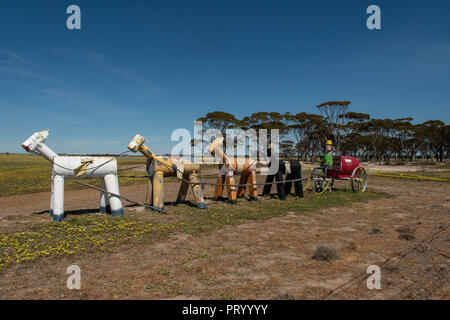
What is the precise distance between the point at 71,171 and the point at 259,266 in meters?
6.31

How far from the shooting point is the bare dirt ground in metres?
3.62

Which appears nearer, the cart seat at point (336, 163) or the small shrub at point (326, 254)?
the small shrub at point (326, 254)

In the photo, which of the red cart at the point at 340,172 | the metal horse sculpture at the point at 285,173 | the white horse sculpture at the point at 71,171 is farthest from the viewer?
the red cart at the point at 340,172

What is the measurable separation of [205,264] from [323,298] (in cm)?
214

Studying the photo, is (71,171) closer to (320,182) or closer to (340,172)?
(340,172)

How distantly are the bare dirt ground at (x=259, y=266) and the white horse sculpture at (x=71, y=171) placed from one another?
34.5 inches

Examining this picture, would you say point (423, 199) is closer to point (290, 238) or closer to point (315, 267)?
point (290, 238)

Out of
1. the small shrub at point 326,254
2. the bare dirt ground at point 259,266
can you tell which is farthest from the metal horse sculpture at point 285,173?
the small shrub at point 326,254

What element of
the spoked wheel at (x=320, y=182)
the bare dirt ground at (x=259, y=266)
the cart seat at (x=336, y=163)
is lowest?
the bare dirt ground at (x=259, y=266)

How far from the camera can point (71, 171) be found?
749 centimetres

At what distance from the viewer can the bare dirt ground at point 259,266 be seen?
362 cm

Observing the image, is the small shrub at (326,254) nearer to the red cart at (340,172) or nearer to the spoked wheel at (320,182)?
the red cart at (340,172)

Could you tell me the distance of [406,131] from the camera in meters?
52.7
